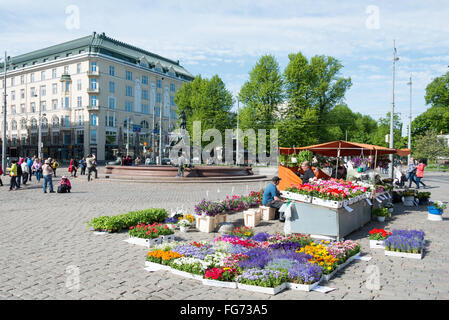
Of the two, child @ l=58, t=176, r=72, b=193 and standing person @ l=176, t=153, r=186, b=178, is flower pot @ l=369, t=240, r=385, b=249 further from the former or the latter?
standing person @ l=176, t=153, r=186, b=178

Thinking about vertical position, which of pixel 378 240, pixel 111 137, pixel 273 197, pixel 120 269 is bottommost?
pixel 120 269

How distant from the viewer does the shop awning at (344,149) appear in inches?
522

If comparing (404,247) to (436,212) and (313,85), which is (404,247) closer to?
(436,212)

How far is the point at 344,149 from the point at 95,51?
178ft

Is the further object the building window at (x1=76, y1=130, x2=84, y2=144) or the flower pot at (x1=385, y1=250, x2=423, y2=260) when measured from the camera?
the building window at (x1=76, y1=130, x2=84, y2=144)

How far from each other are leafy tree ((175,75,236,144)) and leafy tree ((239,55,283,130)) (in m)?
7.99

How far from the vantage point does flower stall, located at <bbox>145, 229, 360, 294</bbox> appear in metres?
5.35

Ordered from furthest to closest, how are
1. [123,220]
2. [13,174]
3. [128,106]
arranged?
1. [128,106]
2. [13,174]
3. [123,220]

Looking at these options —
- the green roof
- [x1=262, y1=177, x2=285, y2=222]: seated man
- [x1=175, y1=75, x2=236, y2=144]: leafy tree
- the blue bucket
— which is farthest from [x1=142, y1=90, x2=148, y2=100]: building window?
the blue bucket

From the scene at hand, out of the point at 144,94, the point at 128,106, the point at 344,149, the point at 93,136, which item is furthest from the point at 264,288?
the point at 144,94

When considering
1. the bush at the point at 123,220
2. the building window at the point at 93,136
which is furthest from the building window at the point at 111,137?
the bush at the point at 123,220

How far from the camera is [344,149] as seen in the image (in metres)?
15.1

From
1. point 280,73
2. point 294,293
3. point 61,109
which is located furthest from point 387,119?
point 294,293
